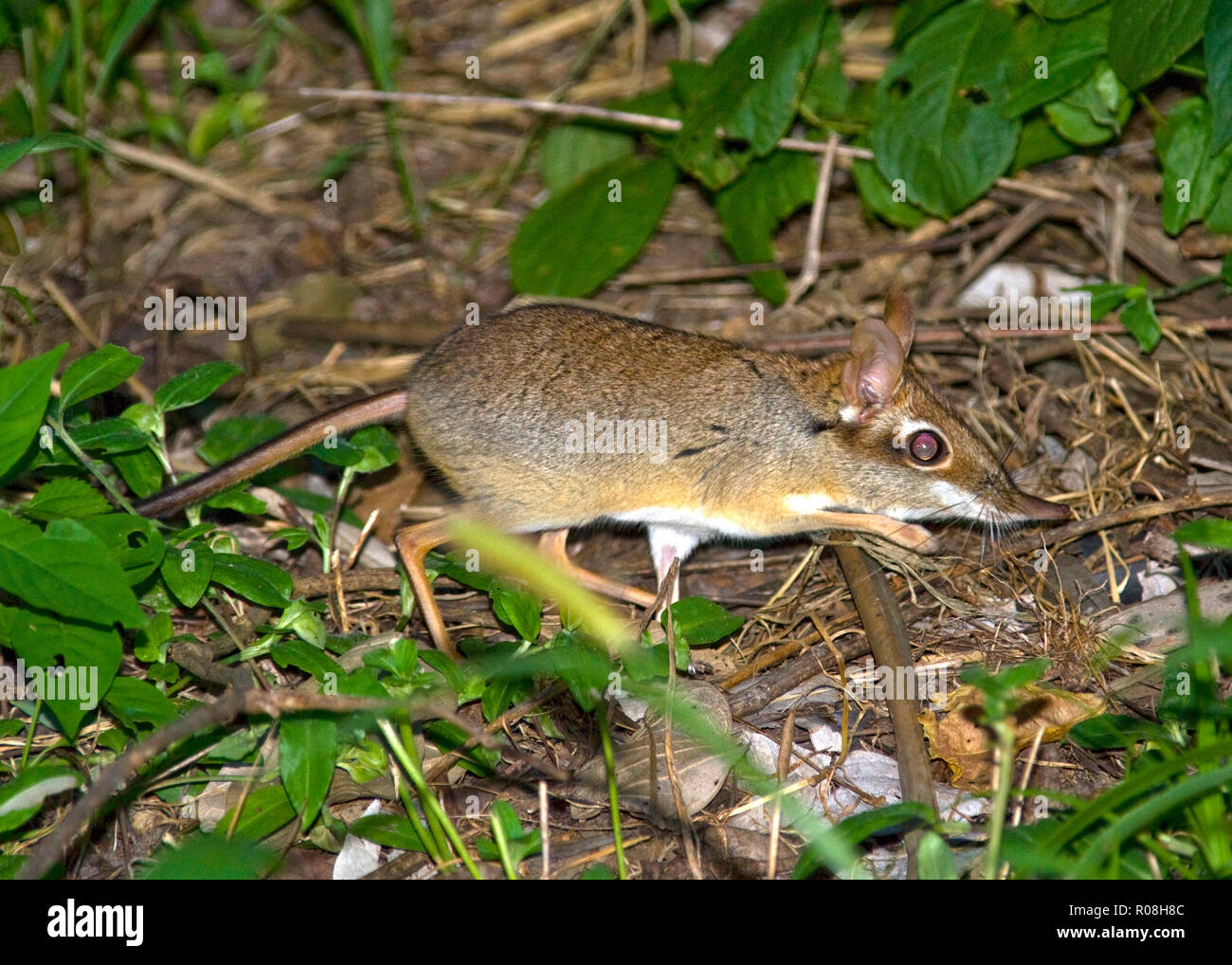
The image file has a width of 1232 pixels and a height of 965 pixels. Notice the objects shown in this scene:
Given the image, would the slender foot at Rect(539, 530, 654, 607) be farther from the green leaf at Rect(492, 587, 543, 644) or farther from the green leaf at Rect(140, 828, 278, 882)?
the green leaf at Rect(140, 828, 278, 882)

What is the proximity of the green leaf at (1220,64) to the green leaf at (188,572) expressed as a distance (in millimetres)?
3942

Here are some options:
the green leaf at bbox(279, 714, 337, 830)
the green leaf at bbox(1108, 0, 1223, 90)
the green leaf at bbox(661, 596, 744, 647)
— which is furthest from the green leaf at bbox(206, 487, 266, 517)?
the green leaf at bbox(1108, 0, 1223, 90)

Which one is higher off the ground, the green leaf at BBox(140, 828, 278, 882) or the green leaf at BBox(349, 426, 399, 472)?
the green leaf at BBox(349, 426, 399, 472)

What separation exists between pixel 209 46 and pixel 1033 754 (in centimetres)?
624

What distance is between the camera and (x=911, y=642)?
414 cm

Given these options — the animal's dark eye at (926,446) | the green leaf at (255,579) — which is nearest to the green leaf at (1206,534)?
the animal's dark eye at (926,446)

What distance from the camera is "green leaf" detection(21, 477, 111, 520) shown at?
399 centimetres

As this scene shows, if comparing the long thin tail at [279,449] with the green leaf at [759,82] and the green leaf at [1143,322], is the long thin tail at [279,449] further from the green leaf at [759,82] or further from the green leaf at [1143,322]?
the green leaf at [1143,322]

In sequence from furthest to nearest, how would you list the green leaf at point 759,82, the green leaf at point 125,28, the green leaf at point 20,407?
the green leaf at point 125,28 < the green leaf at point 759,82 < the green leaf at point 20,407

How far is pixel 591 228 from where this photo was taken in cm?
570

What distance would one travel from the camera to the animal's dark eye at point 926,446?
435cm

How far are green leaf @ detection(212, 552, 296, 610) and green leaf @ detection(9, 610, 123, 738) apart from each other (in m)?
0.47
